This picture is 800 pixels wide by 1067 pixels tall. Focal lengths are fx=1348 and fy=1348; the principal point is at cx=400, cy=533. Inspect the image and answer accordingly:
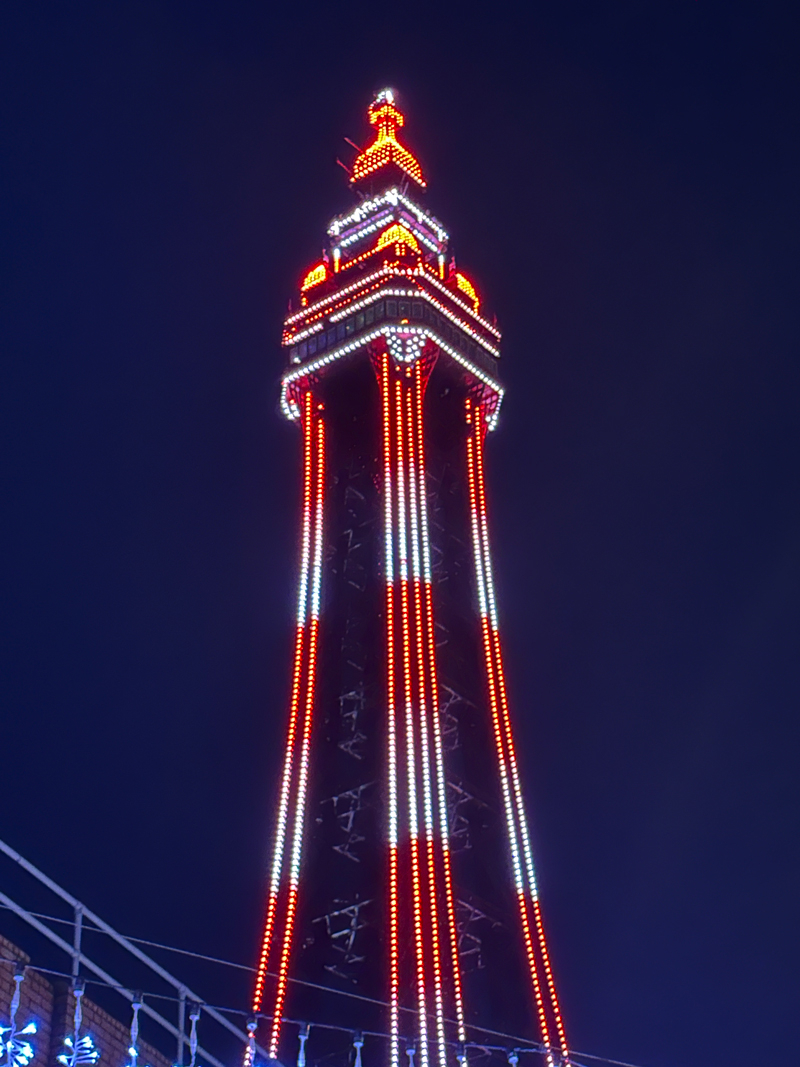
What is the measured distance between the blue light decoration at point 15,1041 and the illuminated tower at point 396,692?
16297 millimetres

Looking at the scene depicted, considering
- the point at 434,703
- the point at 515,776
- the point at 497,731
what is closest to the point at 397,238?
Result: the point at 434,703

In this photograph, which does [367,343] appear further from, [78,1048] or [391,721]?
[78,1048]

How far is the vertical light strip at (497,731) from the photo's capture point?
3469 centimetres

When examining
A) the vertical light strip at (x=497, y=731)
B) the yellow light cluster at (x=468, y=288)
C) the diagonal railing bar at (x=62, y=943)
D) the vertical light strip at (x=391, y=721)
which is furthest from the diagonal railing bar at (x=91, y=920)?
the yellow light cluster at (x=468, y=288)

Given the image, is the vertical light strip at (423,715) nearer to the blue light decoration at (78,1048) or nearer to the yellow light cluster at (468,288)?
the yellow light cluster at (468,288)

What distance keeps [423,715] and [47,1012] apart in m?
22.5

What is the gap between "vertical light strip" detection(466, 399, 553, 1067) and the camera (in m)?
34.7

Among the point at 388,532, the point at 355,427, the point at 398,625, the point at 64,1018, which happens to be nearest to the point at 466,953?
the point at 398,625

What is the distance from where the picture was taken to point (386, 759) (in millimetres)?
35812

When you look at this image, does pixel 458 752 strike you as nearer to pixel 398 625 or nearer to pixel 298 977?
pixel 398 625

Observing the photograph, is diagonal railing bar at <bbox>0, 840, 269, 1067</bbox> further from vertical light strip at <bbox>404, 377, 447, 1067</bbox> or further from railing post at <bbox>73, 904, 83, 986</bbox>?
vertical light strip at <bbox>404, 377, 447, 1067</bbox>

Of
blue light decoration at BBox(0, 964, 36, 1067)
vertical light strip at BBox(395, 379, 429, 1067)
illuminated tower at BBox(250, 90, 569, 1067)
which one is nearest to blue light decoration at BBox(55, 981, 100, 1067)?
blue light decoration at BBox(0, 964, 36, 1067)

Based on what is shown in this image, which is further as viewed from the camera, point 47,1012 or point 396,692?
point 396,692

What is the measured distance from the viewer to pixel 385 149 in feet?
170
